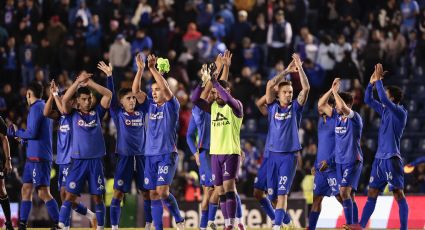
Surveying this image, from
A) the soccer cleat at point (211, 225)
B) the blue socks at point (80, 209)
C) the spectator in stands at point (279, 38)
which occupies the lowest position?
the soccer cleat at point (211, 225)

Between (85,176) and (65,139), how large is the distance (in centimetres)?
79

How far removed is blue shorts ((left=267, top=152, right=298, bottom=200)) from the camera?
21.0 meters

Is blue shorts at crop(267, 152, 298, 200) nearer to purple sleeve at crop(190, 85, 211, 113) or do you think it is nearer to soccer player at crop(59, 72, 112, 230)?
purple sleeve at crop(190, 85, 211, 113)

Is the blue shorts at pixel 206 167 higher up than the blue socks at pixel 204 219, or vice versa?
the blue shorts at pixel 206 167

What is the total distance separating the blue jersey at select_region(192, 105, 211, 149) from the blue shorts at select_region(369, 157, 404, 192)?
10.4 feet

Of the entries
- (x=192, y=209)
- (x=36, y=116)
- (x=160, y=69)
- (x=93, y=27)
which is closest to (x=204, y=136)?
(x=160, y=69)

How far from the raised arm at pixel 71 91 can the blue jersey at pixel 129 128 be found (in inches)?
32.1

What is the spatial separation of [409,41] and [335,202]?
821cm

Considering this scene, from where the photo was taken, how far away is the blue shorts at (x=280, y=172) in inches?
827

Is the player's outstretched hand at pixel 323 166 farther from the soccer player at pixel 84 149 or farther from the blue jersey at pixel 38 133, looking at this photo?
the blue jersey at pixel 38 133

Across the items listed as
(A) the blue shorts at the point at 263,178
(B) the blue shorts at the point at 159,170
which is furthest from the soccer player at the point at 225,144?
(A) the blue shorts at the point at 263,178

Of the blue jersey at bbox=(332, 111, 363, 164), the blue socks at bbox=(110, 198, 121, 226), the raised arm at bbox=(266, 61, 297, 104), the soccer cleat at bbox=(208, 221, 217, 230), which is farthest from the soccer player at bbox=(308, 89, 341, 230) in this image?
the blue socks at bbox=(110, 198, 121, 226)

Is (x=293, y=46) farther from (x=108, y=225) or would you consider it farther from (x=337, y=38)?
(x=108, y=225)

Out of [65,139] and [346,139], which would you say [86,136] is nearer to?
[65,139]
